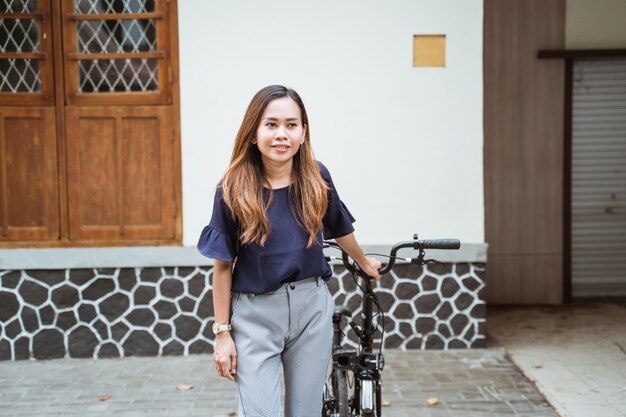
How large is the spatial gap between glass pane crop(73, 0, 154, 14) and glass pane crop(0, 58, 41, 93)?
61cm

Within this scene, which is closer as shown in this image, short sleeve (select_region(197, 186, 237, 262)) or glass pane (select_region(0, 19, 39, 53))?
short sleeve (select_region(197, 186, 237, 262))

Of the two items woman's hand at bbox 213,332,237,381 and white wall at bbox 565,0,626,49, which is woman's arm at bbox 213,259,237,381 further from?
white wall at bbox 565,0,626,49

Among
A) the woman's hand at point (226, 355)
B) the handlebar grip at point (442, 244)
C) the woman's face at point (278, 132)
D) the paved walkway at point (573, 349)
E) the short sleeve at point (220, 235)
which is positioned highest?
the woman's face at point (278, 132)

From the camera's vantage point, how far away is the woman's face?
2.98 metres

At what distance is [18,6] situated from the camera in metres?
6.06

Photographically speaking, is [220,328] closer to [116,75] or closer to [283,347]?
[283,347]

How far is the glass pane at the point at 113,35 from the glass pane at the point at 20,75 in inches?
17.1

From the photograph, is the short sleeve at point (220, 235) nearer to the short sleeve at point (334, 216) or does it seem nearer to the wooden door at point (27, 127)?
the short sleeve at point (334, 216)

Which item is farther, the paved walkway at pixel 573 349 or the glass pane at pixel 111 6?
the glass pane at pixel 111 6

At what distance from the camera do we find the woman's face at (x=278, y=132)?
2.98 metres

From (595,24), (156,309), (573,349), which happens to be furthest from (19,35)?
(595,24)

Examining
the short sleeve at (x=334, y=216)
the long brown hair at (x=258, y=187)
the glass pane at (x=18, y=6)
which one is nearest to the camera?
the long brown hair at (x=258, y=187)

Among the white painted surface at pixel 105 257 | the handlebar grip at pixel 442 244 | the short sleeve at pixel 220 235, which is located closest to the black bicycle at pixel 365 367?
the handlebar grip at pixel 442 244

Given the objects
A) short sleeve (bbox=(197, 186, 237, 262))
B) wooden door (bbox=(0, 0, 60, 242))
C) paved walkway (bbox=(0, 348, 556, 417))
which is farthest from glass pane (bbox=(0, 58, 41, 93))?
short sleeve (bbox=(197, 186, 237, 262))
